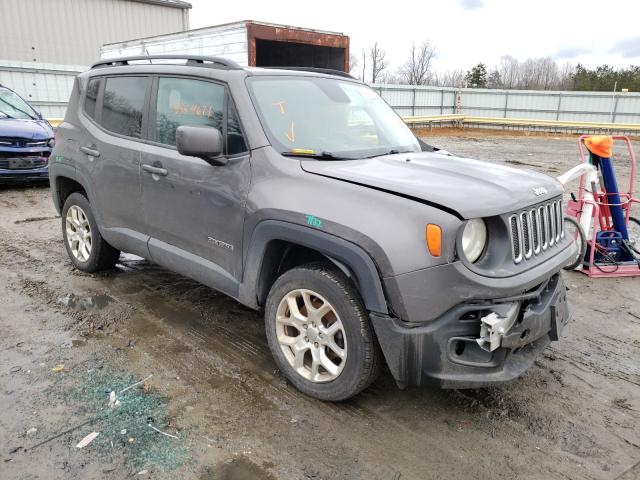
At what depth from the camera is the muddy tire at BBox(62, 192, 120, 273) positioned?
16.5 ft

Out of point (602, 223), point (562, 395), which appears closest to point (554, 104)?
point (602, 223)

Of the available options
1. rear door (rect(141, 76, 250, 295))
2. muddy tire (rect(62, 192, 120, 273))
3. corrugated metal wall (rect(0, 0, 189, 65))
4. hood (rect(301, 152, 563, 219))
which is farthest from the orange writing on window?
corrugated metal wall (rect(0, 0, 189, 65))

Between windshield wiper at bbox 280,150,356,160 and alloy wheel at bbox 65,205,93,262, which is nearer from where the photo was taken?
windshield wiper at bbox 280,150,356,160

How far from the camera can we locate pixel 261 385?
131 inches

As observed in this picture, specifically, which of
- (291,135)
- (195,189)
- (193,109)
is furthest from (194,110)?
(291,135)

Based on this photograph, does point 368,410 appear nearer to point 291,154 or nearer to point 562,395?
point 562,395

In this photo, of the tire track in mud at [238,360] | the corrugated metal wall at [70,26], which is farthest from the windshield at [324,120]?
the corrugated metal wall at [70,26]

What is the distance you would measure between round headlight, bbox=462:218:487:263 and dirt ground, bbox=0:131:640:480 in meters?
1.03

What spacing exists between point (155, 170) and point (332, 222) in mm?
1806

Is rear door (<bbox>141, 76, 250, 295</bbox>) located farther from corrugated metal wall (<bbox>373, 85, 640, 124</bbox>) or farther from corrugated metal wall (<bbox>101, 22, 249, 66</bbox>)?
corrugated metal wall (<bbox>373, 85, 640, 124</bbox>)

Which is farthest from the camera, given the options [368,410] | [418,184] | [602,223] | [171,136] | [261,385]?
[602,223]

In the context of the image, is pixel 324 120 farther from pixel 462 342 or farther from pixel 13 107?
→ pixel 13 107

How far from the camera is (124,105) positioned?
448cm

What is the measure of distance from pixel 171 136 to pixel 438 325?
2.52m
